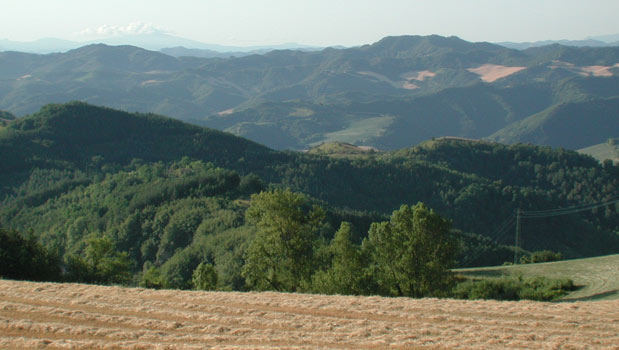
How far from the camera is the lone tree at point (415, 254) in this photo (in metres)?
36.5

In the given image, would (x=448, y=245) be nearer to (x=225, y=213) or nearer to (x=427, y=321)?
(x=427, y=321)

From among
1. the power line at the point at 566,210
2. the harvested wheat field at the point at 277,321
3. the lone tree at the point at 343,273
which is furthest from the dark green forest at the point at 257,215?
the harvested wheat field at the point at 277,321

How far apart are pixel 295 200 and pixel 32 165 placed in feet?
480

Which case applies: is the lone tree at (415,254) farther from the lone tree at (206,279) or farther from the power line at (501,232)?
the power line at (501,232)

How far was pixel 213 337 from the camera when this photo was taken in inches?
846

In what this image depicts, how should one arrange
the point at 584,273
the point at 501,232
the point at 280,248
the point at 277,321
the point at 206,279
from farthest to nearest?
the point at 501,232 → the point at 584,273 → the point at 206,279 → the point at 280,248 → the point at 277,321

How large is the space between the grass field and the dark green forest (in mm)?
6822

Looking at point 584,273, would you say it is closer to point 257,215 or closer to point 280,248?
point 280,248

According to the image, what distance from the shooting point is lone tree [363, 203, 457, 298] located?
3647 centimetres

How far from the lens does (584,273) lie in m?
47.5

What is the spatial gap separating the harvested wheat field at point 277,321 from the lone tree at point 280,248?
31.1 ft

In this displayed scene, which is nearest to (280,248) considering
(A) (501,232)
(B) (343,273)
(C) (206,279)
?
(B) (343,273)

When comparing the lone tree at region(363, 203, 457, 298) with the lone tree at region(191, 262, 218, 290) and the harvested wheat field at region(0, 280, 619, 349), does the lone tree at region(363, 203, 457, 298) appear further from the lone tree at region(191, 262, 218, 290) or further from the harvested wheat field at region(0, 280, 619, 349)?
the lone tree at region(191, 262, 218, 290)

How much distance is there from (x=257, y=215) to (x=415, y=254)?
12.7 m
